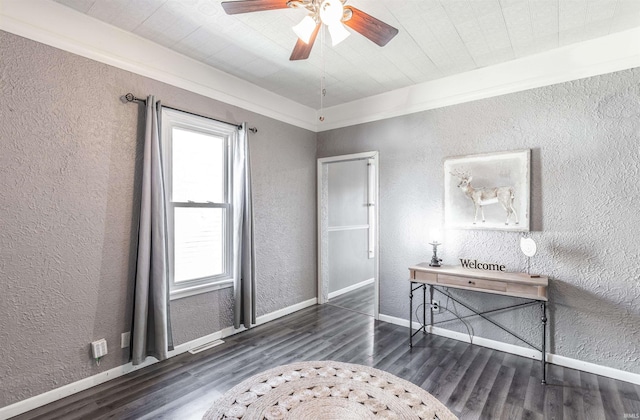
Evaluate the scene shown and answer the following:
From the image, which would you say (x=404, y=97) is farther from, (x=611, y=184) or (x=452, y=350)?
(x=452, y=350)

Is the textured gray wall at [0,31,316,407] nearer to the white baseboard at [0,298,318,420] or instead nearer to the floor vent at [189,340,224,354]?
the white baseboard at [0,298,318,420]

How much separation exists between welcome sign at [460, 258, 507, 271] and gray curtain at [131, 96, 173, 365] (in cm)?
284

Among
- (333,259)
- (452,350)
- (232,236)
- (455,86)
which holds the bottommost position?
(452,350)

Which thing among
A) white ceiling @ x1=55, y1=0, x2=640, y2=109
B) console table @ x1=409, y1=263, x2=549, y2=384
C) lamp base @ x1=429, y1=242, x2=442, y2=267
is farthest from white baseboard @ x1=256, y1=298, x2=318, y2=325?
white ceiling @ x1=55, y1=0, x2=640, y2=109

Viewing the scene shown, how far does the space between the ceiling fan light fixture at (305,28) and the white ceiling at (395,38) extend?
54cm

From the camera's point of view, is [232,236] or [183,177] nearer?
[183,177]

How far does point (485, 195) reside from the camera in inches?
121

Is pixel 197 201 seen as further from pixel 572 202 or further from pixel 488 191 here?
pixel 572 202

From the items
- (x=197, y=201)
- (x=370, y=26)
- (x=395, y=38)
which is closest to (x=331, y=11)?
(x=370, y=26)

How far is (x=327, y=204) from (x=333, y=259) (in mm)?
960

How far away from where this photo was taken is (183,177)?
2990 mm

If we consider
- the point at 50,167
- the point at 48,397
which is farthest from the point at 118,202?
the point at 48,397

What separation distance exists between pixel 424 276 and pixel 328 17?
244 cm

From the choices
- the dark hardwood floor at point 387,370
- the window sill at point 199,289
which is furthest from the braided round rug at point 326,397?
the window sill at point 199,289
